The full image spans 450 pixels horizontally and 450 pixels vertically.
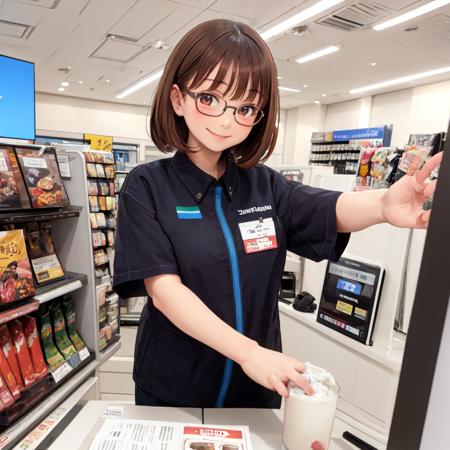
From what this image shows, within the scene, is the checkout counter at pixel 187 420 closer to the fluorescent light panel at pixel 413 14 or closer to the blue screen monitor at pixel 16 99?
the blue screen monitor at pixel 16 99

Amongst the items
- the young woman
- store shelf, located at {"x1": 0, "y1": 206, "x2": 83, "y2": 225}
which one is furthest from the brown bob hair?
store shelf, located at {"x1": 0, "y1": 206, "x2": 83, "y2": 225}

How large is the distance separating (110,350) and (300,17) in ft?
18.1

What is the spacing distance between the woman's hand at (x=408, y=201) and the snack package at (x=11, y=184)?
4.90ft

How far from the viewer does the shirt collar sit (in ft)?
3.35

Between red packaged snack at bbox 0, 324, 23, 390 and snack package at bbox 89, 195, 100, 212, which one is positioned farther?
snack package at bbox 89, 195, 100, 212

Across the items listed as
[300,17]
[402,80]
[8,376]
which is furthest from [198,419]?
[402,80]

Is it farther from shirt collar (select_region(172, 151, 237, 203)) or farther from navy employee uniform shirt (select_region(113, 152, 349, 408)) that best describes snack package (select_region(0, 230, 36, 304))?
shirt collar (select_region(172, 151, 237, 203))

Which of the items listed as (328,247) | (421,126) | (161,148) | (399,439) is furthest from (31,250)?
(421,126)

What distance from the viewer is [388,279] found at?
182 cm

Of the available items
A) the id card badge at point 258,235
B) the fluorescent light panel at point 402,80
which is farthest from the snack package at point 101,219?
the fluorescent light panel at point 402,80

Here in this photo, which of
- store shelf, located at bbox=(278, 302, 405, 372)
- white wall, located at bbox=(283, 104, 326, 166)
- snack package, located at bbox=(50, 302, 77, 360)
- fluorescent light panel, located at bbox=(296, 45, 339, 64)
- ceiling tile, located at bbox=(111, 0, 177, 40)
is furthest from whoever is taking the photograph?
white wall, located at bbox=(283, 104, 326, 166)

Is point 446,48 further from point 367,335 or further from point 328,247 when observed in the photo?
point 328,247

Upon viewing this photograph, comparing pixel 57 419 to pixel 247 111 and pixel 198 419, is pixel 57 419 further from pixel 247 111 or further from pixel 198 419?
pixel 247 111

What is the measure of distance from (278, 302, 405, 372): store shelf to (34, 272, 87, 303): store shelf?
121cm
